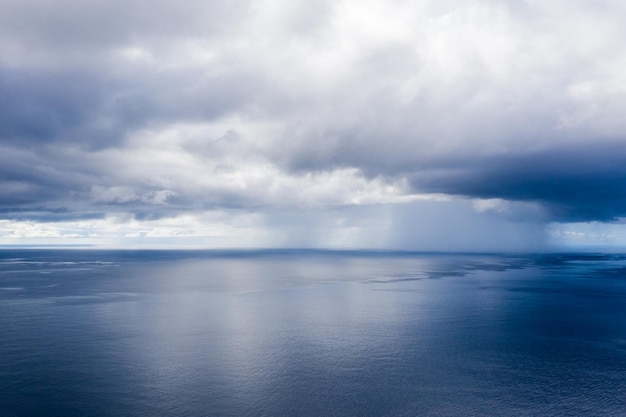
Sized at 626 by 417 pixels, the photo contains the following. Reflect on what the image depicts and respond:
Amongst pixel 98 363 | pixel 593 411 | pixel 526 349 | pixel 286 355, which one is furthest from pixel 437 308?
pixel 98 363

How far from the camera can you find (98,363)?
185ft

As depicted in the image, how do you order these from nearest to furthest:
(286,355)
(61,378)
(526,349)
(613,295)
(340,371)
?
(61,378) → (340,371) → (286,355) → (526,349) → (613,295)

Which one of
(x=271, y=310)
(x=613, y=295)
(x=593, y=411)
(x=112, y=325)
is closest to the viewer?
(x=593, y=411)

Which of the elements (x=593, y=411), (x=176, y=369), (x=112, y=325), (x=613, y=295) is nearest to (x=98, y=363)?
(x=176, y=369)

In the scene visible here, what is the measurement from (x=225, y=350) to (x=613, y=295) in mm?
116636

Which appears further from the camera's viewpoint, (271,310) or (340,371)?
(271,310)

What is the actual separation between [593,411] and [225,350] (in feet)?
150

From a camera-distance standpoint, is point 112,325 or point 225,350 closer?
point 225,350

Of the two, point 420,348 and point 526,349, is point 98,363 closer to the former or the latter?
point 420,348

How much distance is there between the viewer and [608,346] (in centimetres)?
6750

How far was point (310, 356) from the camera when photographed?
200 feet

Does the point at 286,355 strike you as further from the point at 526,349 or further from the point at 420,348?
the point at 526,349

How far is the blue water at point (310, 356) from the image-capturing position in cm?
4472

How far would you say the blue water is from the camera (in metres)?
44.7
